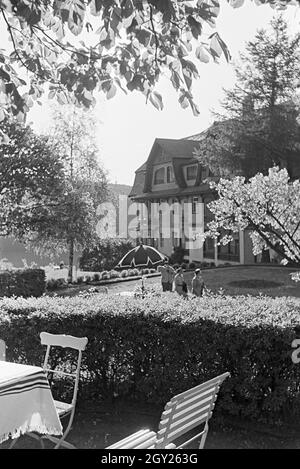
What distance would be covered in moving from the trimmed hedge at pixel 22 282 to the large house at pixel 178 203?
599 inches

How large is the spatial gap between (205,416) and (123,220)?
40.8 metres

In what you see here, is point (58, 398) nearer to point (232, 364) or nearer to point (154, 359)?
point (154, 359)

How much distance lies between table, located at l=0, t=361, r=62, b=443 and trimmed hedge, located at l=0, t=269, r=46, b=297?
17.3m

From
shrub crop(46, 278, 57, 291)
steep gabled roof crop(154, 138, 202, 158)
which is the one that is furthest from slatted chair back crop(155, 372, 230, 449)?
steep gabled roof crop(154, 138, 202, 158)

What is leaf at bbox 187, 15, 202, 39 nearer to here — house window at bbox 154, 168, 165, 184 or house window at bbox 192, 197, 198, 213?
house window at bbox 192, 197, 198, 213

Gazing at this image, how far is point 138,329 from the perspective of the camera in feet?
20.1

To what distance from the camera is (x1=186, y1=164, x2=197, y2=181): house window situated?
38.4 m

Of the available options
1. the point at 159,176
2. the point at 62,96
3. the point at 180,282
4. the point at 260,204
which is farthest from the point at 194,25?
the point at 159,176

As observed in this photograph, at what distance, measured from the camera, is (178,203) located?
1527 inches

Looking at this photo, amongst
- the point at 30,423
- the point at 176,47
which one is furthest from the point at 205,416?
the point at 176,47

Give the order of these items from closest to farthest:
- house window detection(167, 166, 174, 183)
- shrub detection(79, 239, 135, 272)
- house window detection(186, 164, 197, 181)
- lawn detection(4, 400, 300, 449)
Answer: lawn detection(4, 400, 300, 449), shrub detection(79, 239, 135, 272), house window detection(186, 164, 197, 181), house window detection(167, 166, 174, 183)

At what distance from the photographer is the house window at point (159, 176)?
137 feet

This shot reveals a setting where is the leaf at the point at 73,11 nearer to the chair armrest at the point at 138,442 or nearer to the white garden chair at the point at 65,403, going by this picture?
the white garden chair at the point at 65,403

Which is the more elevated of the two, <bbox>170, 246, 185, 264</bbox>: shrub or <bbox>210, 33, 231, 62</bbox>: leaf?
<bbox>210, 33, 231, 62</bbox>: leaf
